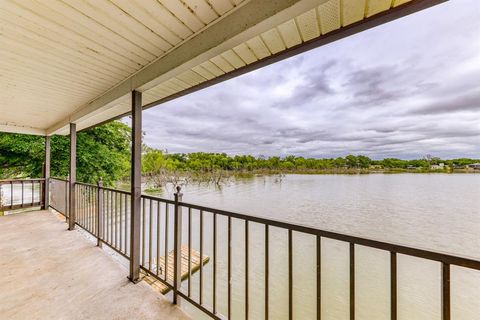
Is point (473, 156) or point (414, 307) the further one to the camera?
point (473, 156)

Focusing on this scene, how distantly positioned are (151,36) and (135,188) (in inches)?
67.2

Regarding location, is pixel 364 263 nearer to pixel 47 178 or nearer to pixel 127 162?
pixel 47 178

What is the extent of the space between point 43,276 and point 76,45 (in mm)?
2769

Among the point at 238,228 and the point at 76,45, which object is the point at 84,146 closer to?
the point at 238,228

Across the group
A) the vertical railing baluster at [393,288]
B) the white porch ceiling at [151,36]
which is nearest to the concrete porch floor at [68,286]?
the vertical railing baluster at [393,288]

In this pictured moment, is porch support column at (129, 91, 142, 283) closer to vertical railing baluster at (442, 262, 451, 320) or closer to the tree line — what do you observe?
vertical railing baluster at (442, 262, 451, 320)

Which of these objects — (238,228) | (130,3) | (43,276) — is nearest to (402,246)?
(130,3)

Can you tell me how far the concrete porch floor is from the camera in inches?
77.5

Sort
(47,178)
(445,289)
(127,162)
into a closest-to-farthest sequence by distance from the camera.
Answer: (445,289) < (47,178) < (127,162)

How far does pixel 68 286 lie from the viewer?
7.77 feet

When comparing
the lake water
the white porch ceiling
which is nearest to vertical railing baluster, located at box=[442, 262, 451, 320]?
the lake water

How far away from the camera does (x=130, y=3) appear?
1.34m

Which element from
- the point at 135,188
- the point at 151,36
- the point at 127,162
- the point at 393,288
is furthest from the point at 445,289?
the point at 127,162

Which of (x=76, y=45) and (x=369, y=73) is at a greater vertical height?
(x=369, y=73)
